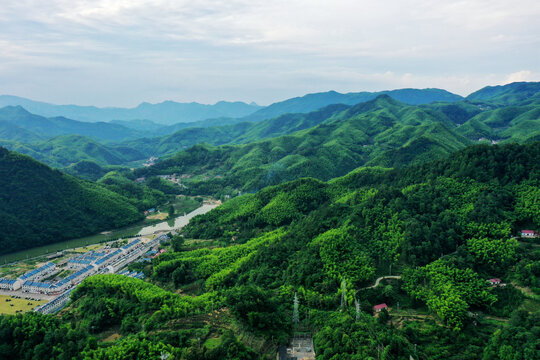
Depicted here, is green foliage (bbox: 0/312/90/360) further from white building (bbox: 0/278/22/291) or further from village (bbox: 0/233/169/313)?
white building (bbox: 0/278/22/291)

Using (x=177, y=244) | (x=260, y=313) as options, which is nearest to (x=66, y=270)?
(x=177, y=244)

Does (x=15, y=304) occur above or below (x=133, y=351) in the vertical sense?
below

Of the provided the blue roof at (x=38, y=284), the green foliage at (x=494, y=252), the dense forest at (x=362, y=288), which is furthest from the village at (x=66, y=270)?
the green foliage at (x=494, y=252)

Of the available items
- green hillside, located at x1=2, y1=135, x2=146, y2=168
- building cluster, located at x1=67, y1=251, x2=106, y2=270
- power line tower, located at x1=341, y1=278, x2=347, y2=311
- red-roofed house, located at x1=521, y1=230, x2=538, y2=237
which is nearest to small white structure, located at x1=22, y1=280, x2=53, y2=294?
building cluster, located at x1=67, y1=251, x2=106, y2=270

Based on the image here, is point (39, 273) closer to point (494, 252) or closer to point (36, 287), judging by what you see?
point (36, 287)

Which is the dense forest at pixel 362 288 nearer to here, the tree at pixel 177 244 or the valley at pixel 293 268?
the valley at pixel 293 268

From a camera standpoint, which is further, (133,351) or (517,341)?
(133,351)
